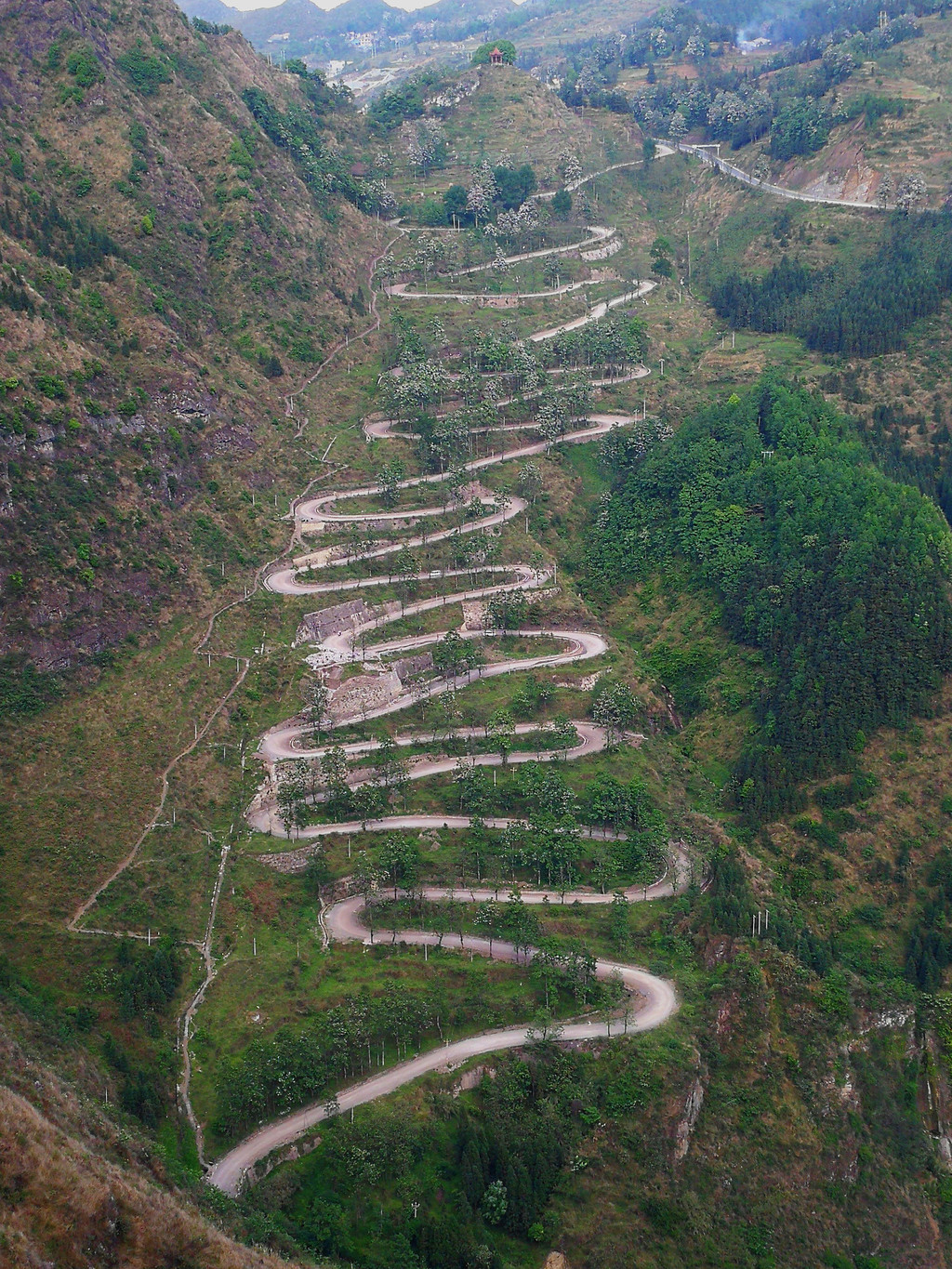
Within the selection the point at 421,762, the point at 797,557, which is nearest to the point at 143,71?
the point at 797,557

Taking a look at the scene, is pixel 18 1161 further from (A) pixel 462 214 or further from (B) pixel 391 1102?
(A) pixel 462 214

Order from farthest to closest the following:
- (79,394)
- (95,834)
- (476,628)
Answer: (476,628) → (79,394) → (95,834)

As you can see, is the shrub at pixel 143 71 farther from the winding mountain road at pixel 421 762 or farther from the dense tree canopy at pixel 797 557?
the dense tree canopy at pixel 797 557

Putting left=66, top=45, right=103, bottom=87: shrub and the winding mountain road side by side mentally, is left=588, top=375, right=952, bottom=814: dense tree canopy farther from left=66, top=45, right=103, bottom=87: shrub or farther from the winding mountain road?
left=66, top=45, right=103, bottom=87: shrub

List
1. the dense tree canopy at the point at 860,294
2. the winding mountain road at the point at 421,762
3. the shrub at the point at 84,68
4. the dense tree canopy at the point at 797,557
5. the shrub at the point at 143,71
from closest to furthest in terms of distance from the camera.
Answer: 1. the winding mountain road at the point at 421,762
2. the dense tree canopy at the point at 797,557
3. the shrub at the point at 84,68
4. the dense tree canopy at the point at 860,294
5. the shrub at the point at 143,71

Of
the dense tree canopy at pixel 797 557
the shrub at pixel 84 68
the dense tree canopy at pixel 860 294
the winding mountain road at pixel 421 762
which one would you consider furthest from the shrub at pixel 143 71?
the dense tree canopy at pixel 860 294

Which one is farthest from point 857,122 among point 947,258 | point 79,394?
point 79,394

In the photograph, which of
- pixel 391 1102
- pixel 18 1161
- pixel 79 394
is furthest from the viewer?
pixel 79 394

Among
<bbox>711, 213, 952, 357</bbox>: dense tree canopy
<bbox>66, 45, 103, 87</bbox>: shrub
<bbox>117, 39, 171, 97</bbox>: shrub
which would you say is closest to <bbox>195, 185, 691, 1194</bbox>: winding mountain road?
<bbox>711, 213, 952, 357</bbox>: dense tree canopy
